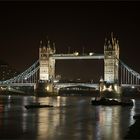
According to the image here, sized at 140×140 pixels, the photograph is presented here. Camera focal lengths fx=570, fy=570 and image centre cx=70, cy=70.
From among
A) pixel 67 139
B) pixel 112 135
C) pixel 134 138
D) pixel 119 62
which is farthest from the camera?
pixel 119 62

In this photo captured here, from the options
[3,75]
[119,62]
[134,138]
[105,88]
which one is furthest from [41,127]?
[3,75]

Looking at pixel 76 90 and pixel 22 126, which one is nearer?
pixel 22 126

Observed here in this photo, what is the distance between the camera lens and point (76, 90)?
142m

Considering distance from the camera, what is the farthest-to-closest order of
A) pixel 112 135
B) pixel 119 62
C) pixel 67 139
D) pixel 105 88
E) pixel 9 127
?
pixel 119 62
pixel 105 88
pixel 9 127
pixel 112 135
pixel 67 139

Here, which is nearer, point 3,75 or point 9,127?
point 9,127

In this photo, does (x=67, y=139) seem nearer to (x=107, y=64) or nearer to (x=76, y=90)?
(x=107, y=64)

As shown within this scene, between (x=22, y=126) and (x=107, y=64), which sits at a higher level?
(x=107, y=64)

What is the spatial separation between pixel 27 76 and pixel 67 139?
8493cm

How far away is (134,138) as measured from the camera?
74.3 ft

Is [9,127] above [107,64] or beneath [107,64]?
beneath

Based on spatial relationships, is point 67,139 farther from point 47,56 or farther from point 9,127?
point 47,56

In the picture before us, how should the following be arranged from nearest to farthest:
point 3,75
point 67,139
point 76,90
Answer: point 67,139 < point 3,75 < point 76,90

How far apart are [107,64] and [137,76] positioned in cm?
573

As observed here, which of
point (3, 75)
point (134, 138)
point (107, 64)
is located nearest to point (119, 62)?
point (107, 64)
